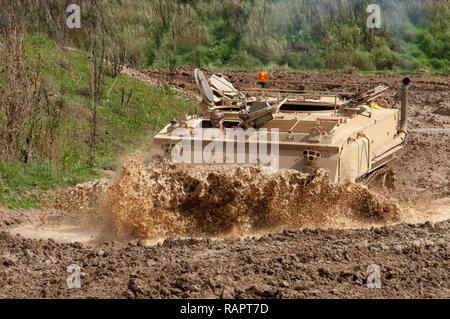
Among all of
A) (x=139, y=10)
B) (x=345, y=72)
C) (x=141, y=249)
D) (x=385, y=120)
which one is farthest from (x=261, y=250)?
(x=139, y=10)

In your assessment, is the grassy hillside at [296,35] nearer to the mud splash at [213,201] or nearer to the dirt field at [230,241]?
the dirt field at [230,241]

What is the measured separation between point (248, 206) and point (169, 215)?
985 mm

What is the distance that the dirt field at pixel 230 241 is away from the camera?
21.6 feet

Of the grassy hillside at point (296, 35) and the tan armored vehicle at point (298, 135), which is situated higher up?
the grassy hillside at point (296, 35)

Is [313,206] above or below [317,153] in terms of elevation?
below

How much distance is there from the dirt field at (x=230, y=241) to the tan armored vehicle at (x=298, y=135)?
0.29 metres

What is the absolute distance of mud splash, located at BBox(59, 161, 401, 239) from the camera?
29.3 ft

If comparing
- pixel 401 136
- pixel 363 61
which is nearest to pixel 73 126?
pixel 401 136

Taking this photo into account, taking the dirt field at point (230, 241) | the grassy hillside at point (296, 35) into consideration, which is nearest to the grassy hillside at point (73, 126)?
the dirt field at point (230, 241)

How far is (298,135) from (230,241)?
186cm

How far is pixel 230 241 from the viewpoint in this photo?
27.2 ft
